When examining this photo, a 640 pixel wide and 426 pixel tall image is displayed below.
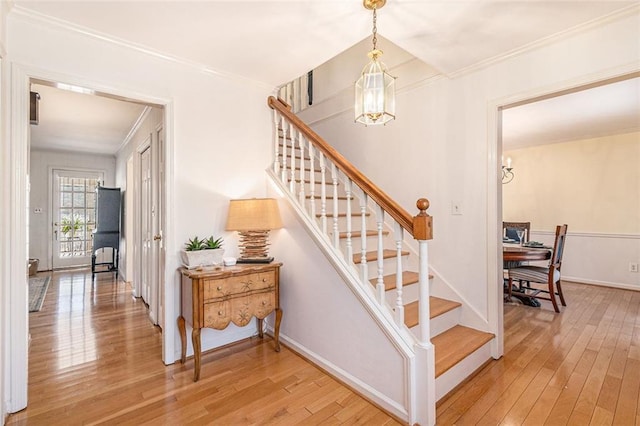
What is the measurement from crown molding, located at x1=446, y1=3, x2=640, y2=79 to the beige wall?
3803 mm

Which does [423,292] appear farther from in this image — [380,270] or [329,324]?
[329,324]

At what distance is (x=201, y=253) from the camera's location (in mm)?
2328

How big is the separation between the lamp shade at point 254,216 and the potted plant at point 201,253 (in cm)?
21

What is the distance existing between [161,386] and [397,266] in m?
1.77

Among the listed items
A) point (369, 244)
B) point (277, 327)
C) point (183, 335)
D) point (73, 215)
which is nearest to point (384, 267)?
point (369, 244)

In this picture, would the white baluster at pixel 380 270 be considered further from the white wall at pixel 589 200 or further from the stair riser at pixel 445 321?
the white wall at pixel 589 200

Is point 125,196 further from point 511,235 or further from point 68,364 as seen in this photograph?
point 511,235

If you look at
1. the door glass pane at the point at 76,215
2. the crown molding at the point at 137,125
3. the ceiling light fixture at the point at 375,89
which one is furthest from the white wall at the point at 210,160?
the door glass pane at the point at 76,215

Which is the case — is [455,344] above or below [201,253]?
below

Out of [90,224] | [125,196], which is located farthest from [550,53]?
[90,224]

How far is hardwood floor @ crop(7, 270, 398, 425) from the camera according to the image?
1.73 m

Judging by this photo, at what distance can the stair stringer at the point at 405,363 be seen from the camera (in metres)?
1.63

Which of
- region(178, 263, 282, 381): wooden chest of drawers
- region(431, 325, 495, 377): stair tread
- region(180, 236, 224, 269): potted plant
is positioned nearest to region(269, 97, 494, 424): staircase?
region(431, 325, 495, 377): stair tread

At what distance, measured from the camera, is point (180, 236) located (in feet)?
7.94
